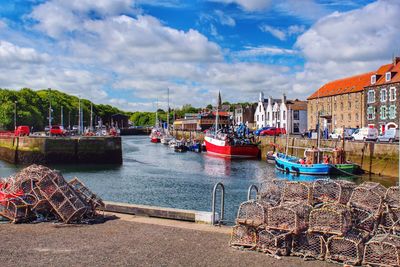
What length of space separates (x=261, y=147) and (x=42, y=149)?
31.4 meters

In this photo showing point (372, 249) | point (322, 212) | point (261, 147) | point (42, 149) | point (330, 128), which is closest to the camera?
point (372, 249)

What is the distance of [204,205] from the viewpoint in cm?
2389

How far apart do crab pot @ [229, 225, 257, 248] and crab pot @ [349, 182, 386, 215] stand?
2.11 metres

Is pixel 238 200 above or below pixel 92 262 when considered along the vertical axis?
below

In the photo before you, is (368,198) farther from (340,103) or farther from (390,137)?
(340,103)

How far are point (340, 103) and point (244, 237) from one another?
6650 cm

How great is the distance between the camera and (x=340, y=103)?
71.5 metres

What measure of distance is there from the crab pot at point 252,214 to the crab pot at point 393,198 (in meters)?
2.64

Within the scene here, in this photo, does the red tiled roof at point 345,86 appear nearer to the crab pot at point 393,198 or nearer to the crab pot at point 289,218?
the crab pot at point 393,198

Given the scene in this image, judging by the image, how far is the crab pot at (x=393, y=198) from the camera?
9219 mm

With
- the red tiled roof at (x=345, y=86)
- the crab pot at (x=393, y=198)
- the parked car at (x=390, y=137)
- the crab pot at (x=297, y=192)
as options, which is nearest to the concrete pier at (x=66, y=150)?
the parked car at (x=390, y=137)

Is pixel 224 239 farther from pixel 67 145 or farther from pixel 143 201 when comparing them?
pixel 67 145

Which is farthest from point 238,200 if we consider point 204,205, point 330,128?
point 330,128

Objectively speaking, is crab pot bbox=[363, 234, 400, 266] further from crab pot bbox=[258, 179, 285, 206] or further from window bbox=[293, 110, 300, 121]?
window bbox=[293, 110, 300, 121]
